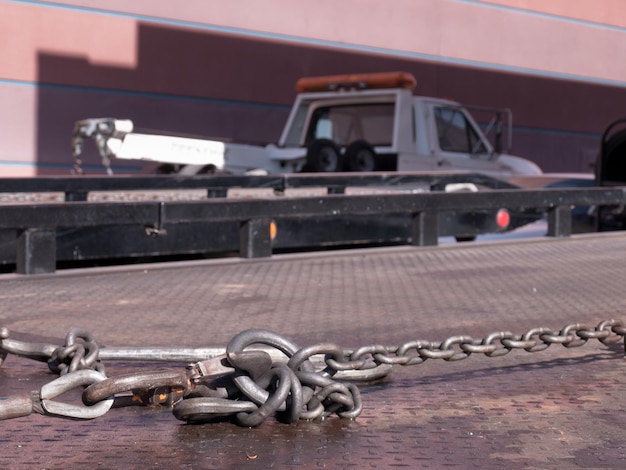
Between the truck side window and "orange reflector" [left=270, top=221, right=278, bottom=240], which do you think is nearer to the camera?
"orange reflector" [left=270, top=221, right=278, bottom=240]

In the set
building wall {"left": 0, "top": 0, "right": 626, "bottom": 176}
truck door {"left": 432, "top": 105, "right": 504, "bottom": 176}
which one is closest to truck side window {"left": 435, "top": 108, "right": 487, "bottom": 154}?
truck door {"left": 432, "top": 105, "right": 504, "bottom": 176}

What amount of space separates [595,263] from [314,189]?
330 cm

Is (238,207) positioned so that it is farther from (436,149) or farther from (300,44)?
(300,44)

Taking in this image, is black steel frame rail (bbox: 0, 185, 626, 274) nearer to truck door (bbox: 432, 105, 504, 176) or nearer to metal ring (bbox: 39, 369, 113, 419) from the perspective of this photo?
metal ring (bbox: 39, 369, 113, 419)

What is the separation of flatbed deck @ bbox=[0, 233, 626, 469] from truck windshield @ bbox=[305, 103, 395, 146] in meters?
5.27

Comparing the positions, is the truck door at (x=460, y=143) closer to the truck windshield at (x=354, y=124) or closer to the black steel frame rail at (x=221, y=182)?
the truck windshield at (x=354, y=124)

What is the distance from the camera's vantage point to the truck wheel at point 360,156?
12242 millimetres

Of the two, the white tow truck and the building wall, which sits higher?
the building wall

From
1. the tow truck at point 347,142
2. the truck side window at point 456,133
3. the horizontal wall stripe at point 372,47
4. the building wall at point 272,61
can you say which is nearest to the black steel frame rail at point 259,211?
the tow truck at point 347,142

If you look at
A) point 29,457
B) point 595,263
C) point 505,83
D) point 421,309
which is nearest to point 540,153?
point 505,83

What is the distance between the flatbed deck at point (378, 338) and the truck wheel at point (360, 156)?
12.8 feet

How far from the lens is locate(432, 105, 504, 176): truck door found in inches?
549

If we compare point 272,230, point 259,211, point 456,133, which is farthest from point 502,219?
point 456,133

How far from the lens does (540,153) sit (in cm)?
2264
